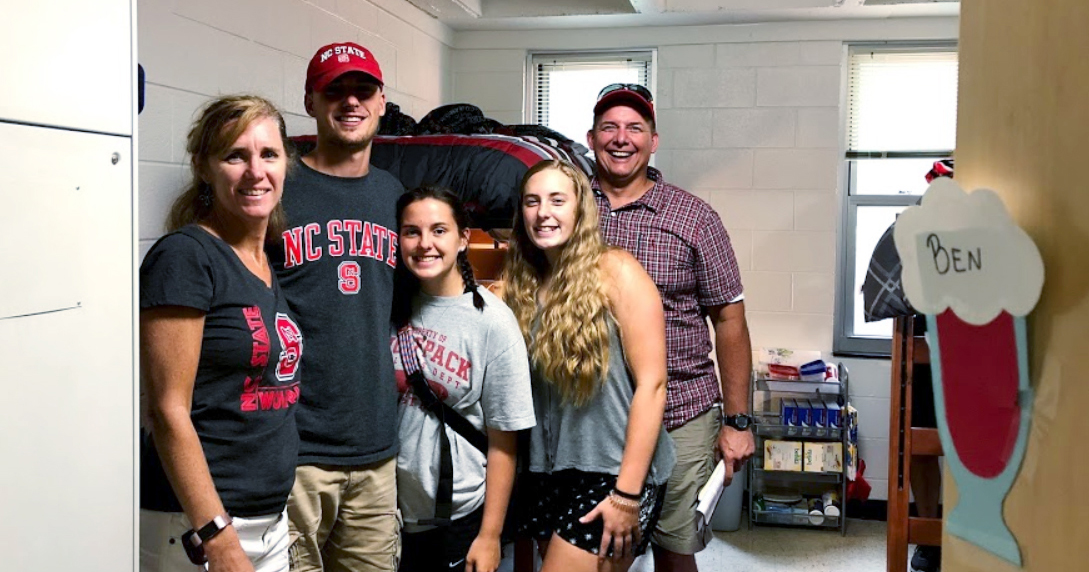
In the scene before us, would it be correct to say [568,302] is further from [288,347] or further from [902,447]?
[902,447]

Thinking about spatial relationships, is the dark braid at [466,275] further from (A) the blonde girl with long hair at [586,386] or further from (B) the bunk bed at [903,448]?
(B) the bunk bed at [903,448]

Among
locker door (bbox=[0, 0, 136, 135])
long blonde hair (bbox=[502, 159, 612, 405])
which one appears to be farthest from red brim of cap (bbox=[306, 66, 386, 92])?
locker door (bbox=[0, 0, 136, 135])

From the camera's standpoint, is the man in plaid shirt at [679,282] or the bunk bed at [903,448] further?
the man in plaid shirt at [679,282]

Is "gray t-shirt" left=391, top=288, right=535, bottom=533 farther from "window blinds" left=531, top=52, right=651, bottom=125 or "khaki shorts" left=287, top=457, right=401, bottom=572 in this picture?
"window blinds" left=531, top=52, right=651, bottom=125

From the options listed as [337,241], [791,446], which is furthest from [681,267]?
[791,446]

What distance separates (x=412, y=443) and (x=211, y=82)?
1341 millimetres

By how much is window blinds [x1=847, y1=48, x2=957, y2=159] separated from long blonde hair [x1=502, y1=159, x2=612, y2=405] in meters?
3.02

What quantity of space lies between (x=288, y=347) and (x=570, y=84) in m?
3.57

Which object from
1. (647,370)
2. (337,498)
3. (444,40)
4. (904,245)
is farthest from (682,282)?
(444,40)

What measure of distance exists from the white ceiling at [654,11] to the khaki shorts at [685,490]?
2.28 m

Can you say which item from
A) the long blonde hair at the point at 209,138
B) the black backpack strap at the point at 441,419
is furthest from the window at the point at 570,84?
the long blonde hair at the point at 209,138

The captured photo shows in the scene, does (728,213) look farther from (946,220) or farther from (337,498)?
(946,220)

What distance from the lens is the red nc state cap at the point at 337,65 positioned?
2236mm

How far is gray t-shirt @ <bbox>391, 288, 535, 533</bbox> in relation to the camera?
7.34ft
